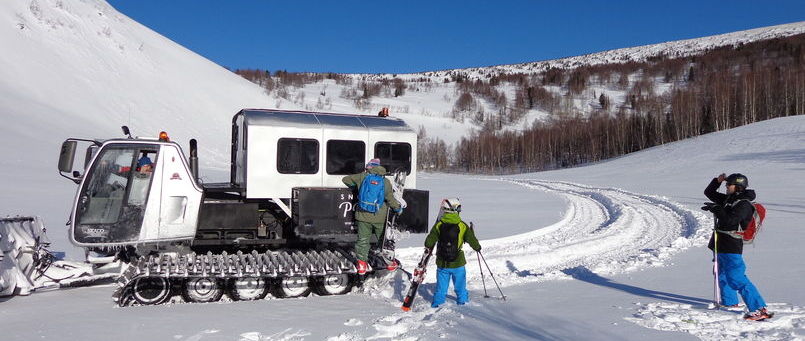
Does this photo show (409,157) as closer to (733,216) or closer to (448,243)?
(448,243)

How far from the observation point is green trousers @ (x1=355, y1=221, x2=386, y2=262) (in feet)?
26.4

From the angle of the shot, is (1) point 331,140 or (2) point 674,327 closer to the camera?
(2) point 674,327

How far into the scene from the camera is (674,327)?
19.2ft

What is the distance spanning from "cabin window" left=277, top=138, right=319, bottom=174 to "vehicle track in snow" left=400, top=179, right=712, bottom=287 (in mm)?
2682

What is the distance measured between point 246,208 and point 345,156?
177cm

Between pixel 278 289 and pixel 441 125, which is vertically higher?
pixel 441 125

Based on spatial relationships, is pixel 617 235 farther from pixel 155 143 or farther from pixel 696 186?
pixel 696 186

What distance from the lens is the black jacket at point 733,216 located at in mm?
6234

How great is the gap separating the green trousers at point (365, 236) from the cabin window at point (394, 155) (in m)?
1.49

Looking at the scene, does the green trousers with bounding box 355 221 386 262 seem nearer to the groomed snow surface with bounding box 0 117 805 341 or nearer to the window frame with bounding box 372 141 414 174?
the groomed snow surface with bounding box 0 117 805 341

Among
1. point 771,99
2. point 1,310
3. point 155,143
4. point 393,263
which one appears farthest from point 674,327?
point 771,99

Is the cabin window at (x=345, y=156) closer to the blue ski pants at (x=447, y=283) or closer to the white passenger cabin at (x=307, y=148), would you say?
the white passenger cabin at (x=307, y=148)

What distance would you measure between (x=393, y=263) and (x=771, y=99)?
74.4 metres

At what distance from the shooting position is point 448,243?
693 cm
